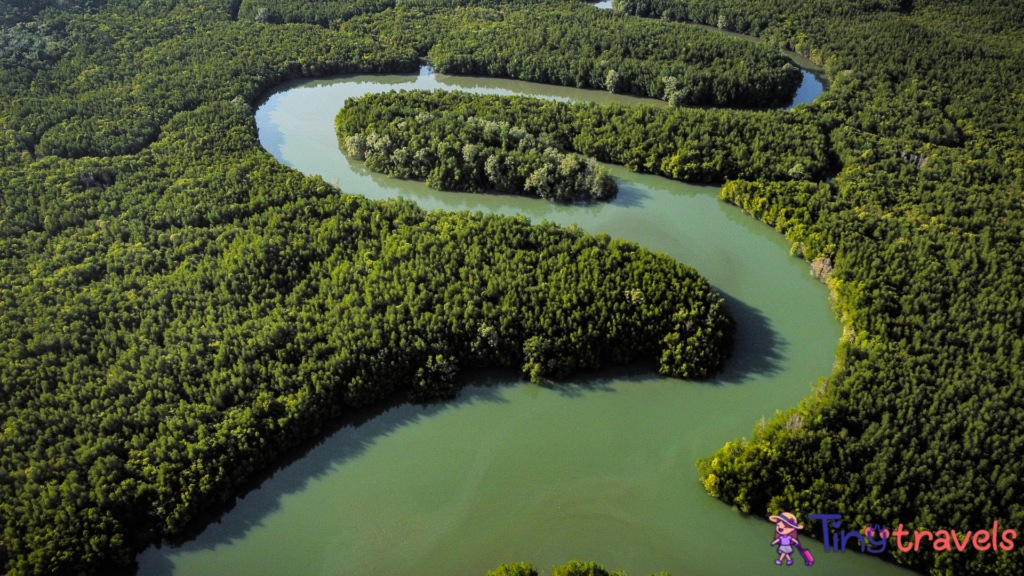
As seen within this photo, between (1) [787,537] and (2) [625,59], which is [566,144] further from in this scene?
(1) [787,537]

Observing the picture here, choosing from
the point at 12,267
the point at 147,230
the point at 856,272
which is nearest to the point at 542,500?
the point at 856,272

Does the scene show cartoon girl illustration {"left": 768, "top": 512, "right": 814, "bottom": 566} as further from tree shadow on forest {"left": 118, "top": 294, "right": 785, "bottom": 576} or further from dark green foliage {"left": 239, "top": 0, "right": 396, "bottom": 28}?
dark green foliage {"left": 239, "top": 0, "right": 396, "bottom": 28}

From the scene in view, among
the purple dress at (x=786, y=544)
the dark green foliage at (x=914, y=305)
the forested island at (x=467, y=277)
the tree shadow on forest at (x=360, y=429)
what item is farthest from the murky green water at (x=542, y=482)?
the dark green foliage at (x=914, y=305)

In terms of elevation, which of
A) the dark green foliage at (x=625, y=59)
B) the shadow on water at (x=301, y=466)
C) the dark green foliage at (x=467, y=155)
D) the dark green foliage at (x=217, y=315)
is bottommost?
the shadow on water at (x=301, y=466)

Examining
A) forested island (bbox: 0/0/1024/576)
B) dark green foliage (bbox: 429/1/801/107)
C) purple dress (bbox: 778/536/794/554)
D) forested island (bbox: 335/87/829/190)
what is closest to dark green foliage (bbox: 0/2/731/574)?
forested island (bbox: 0/0/1024/576)

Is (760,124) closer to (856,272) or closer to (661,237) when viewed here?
(661,237)

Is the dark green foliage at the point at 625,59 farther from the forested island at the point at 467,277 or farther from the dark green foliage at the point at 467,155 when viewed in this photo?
the dark green foliage at the point at 467,155

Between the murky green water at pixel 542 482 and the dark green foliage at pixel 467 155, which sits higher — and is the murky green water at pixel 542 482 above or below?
below
